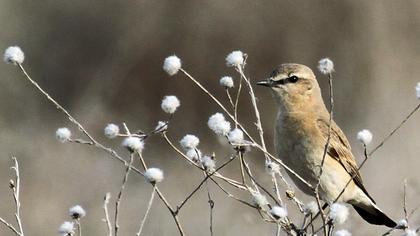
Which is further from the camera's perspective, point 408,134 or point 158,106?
point 158,106

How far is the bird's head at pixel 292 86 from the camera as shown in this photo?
22.2ft

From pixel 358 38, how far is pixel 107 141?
16.0 feet

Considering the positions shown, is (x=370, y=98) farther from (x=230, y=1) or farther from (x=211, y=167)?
(x=211, y=167)

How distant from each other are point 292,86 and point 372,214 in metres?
0.96

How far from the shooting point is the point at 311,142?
6.48m

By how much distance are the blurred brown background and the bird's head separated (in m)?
3.73

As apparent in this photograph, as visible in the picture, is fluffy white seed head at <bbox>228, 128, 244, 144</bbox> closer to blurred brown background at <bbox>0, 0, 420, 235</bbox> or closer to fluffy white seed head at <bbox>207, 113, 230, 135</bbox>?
fluffy white seed head at <bbox>207, 113, 230, 135</bbox>

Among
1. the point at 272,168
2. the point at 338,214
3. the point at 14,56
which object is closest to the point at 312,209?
the point at 272,168

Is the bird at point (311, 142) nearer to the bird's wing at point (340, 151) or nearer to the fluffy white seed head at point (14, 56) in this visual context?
the bird's wing at point (340, 151)

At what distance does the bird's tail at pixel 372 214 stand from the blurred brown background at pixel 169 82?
349 cm

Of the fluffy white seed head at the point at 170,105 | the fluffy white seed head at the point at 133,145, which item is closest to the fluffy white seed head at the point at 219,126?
the fluffy white seed head at the point at 170,105

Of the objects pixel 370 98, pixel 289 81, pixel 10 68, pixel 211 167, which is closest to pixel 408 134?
pixel 370 98

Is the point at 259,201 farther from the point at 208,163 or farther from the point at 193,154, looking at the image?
the point at 193,154

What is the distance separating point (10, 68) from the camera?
52.1ft
